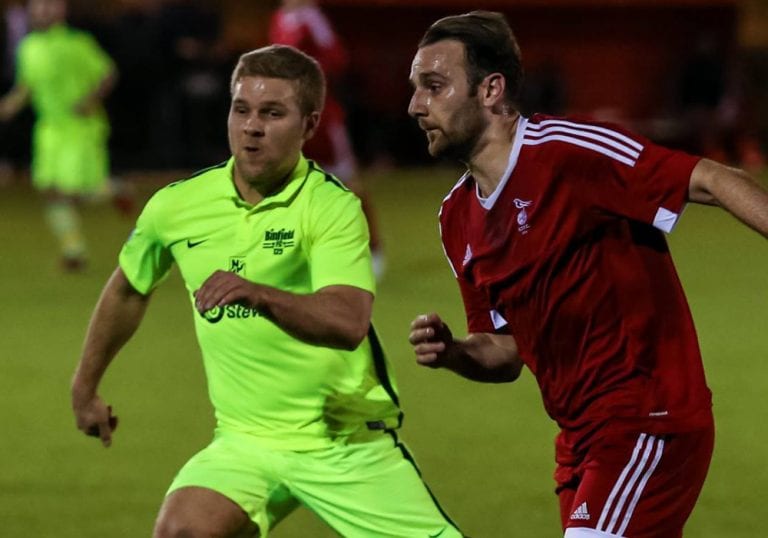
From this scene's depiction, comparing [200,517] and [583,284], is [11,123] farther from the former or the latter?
[583,284]

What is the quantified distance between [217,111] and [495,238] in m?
19.2

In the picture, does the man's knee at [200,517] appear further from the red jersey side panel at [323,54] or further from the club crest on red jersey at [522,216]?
the red jersey side panel at [323,54]

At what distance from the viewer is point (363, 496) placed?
4770mm

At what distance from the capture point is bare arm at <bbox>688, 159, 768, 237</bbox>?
3.82 metres

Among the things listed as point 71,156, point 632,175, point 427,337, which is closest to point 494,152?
point 632,175

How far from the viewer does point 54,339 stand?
35.5 feet

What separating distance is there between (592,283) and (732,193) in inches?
20.6

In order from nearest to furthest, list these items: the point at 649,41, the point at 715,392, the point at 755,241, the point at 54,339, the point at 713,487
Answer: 1. the point at 713,487
2. the point at 715,392
3. the point at 54,339
4. the point at 755,241
5. the point at 649,41

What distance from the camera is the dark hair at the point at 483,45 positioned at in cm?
434

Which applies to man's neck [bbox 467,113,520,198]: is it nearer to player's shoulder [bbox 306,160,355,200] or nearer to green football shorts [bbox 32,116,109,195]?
player's shoulder [bbox 306,160,355,200]

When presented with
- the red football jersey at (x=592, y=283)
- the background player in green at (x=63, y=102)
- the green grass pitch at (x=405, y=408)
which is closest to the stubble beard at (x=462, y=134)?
the red football jersey at (x=592, y=283)

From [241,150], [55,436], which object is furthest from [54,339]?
[241,150]

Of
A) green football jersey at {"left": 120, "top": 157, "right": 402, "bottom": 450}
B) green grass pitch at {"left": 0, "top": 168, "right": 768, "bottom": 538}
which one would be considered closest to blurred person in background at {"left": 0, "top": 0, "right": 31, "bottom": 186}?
green grass pitch at {"left": 0, "top": 168, "right": 768, "bottom": 538}

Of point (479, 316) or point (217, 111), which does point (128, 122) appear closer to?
point (217, 111)
